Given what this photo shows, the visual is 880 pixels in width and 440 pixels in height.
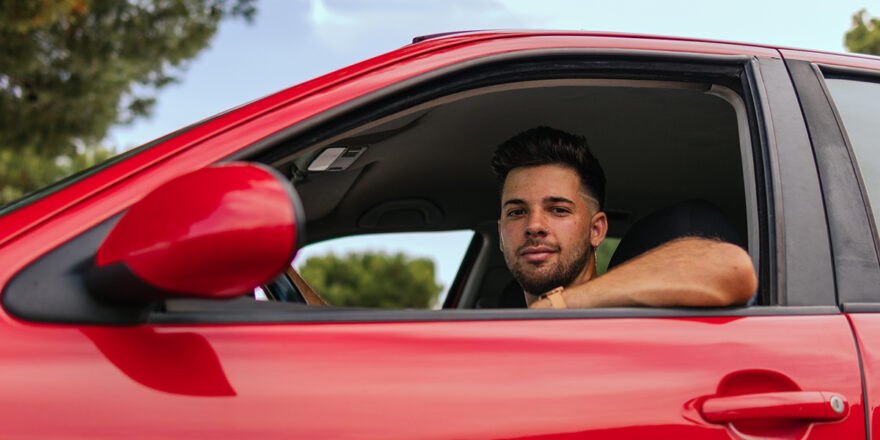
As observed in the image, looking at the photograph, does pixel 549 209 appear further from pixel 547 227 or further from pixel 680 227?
pixel 680 227

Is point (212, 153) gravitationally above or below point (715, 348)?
above

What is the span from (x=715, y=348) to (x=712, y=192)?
1920 millimetres

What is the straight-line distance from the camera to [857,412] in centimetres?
132

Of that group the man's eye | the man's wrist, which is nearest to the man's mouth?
the man's eye

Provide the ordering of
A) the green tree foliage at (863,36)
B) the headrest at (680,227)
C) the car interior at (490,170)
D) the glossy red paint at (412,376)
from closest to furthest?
the glossy red paint at (412,376), the car interior at (490,170), the headrest at (680,227), the green tree foliage at (863,36)

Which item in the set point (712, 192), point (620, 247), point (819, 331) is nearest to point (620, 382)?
point (819, 331)

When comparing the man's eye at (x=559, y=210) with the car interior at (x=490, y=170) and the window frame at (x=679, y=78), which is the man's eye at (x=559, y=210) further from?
the window frame at (x=679, y=78)

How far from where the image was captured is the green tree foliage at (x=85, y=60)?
31.2 feet

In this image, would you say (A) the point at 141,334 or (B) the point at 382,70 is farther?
(B) the point at 382,70

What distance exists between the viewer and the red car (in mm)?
1050

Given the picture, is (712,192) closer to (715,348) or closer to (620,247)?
(620,247)

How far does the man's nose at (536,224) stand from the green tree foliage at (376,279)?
62.2 ft

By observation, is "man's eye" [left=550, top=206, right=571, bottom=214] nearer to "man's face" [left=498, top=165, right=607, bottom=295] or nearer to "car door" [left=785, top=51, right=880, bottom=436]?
"man's face" [left=498, top=165, right=607, bottom=295]

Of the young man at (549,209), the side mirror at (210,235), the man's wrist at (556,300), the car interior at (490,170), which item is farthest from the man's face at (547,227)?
the side mirror at (210,235)
